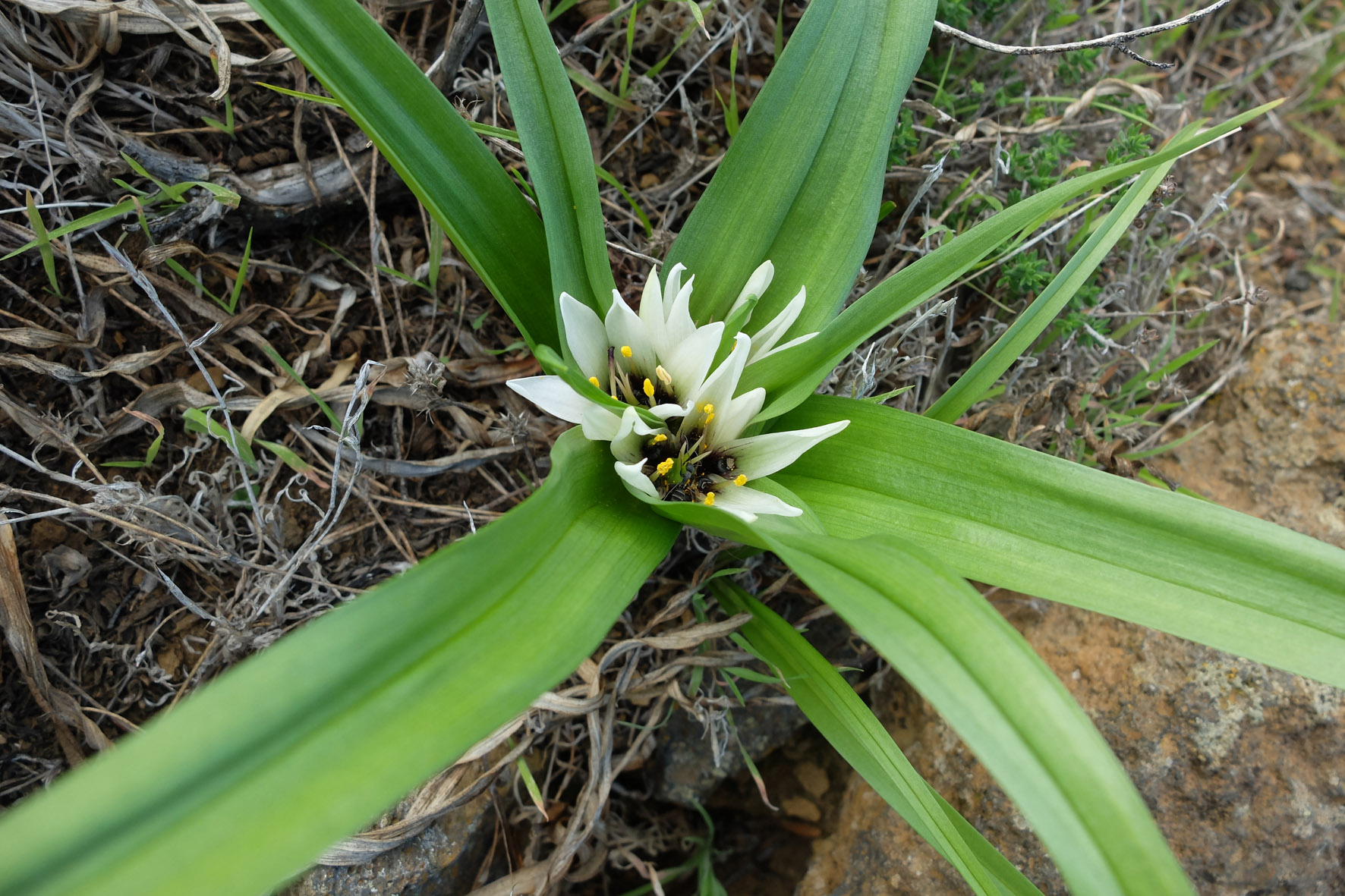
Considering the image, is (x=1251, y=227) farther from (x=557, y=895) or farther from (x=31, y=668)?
(x=31, y=668)

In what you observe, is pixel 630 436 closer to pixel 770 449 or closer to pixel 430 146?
pixel 770 449

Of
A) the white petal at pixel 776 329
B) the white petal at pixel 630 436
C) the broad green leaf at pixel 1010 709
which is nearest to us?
the broad green leaf at pixel 1010 709

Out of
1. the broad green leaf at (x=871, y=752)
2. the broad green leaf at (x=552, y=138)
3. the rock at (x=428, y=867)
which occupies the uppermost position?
the broad green leaf at (x=552, y=138)

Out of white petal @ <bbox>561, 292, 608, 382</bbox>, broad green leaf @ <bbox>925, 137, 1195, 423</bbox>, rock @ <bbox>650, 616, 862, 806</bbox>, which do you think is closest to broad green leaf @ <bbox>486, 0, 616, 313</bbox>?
white petal @ <bbox>561, 292, 608, 382</bbox>

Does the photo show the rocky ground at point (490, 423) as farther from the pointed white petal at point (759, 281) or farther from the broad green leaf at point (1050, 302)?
the pointed white petal at point (759, 281)

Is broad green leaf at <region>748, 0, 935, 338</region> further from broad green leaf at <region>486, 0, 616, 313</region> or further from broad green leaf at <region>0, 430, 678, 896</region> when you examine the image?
broad green leaf at <region>0, 430, 678, 896</region>

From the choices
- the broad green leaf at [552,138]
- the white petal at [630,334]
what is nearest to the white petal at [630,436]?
the white petal at [630,334]

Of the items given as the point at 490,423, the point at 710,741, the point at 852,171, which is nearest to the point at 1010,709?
the point at 852,171
